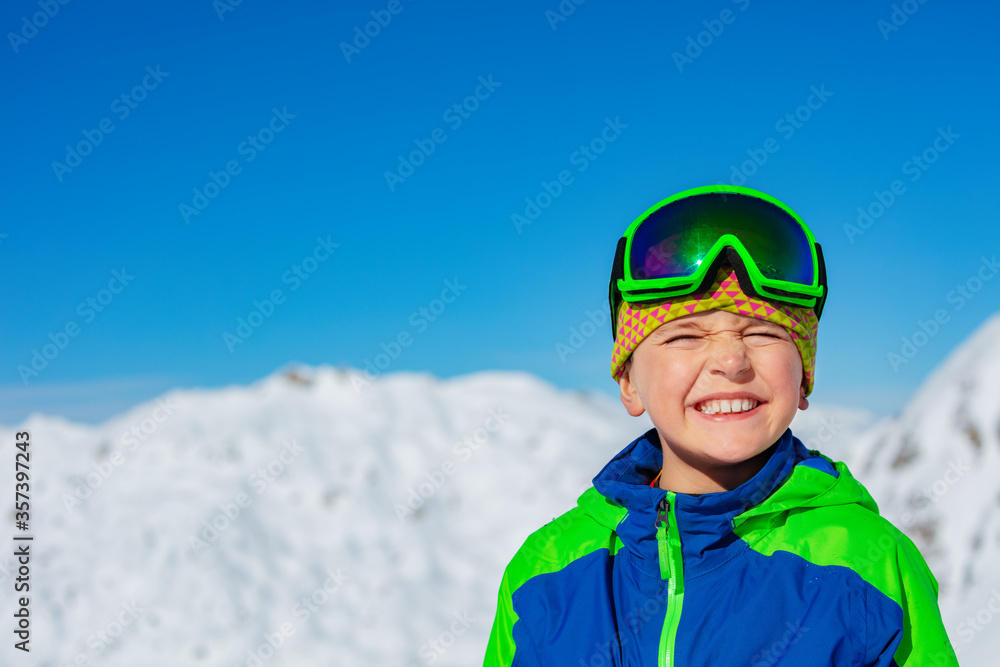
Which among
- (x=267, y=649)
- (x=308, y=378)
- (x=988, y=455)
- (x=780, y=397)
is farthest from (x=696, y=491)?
(x=308, y=378)

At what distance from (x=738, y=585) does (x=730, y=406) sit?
0.53 metres

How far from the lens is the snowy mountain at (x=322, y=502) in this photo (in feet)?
78.9

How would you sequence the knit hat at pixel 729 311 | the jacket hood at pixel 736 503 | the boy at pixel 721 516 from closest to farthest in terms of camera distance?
the boy at pixel 721 516, the jacket hood at pixel 736 503, the knit hat at pixel 729 311

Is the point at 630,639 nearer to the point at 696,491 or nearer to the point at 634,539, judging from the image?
the point at 634,539


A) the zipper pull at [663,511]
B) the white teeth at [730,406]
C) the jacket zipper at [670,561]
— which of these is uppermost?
the white teeth at [730,406]

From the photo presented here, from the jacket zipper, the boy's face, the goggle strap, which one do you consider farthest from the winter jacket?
the goggle strap

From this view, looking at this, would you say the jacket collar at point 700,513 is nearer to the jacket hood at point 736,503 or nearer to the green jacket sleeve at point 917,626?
the jacket hood at point 736,503

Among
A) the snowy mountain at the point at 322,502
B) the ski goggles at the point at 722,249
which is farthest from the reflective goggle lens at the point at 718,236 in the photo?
the snowy mountain at the point at 322,502

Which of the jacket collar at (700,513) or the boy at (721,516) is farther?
the jacket collar at (700,513)

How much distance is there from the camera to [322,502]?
102ft

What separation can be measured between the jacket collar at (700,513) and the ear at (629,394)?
313 mm

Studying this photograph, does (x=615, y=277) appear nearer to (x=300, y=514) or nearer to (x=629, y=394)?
(x=629, y=394)

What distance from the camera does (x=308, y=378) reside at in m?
35.6

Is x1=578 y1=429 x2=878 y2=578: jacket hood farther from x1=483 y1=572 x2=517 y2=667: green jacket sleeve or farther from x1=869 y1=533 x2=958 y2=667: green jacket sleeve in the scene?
x1=483 y1=572 x2=517 y2=667: green jacket sleeve
